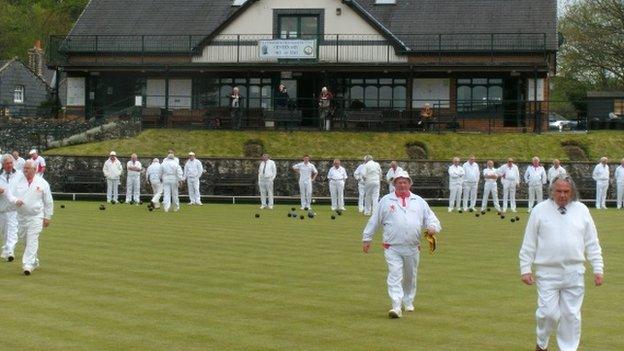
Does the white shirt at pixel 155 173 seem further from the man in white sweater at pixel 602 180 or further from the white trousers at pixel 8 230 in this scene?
the white trousers at pixel 8 230

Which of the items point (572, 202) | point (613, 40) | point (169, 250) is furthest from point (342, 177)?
point (613, 40)

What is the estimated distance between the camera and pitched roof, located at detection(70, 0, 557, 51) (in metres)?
54.5

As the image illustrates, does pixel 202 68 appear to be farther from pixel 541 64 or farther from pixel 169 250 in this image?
pixel 169 250

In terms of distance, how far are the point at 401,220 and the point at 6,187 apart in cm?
757

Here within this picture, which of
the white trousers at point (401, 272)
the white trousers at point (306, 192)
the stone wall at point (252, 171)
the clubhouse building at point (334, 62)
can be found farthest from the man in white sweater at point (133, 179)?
the white trousers at point (401, 272)

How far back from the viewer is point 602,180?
137 feet

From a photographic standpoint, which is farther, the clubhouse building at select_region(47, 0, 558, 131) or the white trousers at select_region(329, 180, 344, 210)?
the clubhouse building at select_region(47, 0, 558, 131)

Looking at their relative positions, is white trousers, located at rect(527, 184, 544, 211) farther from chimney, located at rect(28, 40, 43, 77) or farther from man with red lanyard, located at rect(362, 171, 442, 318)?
chimney, located at rect(28, 40, 43, 77)

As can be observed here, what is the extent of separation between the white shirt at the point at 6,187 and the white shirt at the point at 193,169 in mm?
21452

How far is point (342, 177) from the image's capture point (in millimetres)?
39344

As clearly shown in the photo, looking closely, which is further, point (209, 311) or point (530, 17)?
point (530, 17)

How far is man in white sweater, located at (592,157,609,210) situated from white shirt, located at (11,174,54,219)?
2611 centimetres

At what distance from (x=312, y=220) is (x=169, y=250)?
10.5 metres

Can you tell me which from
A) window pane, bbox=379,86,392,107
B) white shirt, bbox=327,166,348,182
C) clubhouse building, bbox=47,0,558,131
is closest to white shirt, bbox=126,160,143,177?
white shirt, bbox=327,166,348,182
